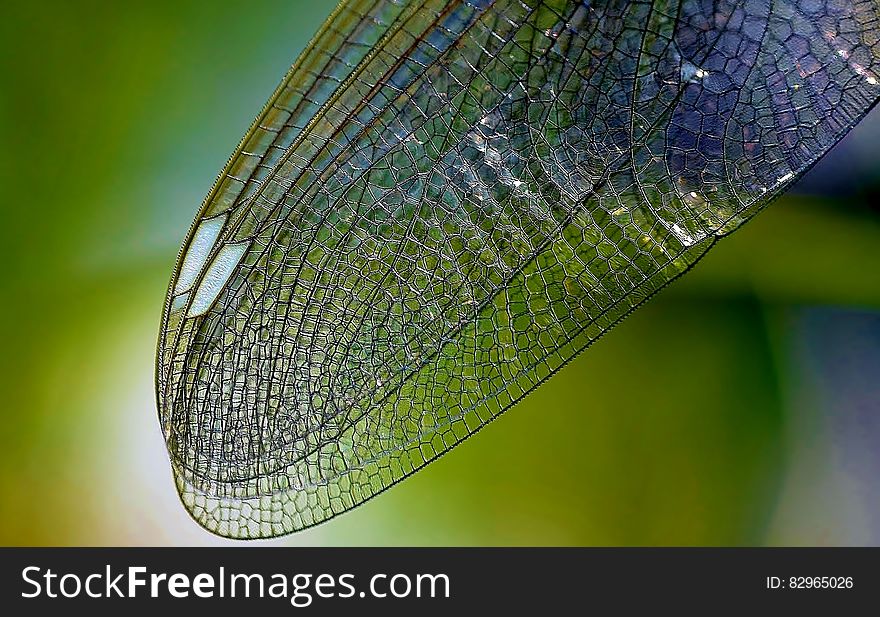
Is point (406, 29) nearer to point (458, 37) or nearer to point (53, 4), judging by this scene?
point (458, 37)

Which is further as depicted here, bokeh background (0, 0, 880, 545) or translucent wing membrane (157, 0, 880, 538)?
bokeh background (0, 0, 880, 545)

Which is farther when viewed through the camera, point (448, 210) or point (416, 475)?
point (416, 475)

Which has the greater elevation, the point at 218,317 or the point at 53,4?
the point at 53,4

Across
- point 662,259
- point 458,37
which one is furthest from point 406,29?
point 662,259
